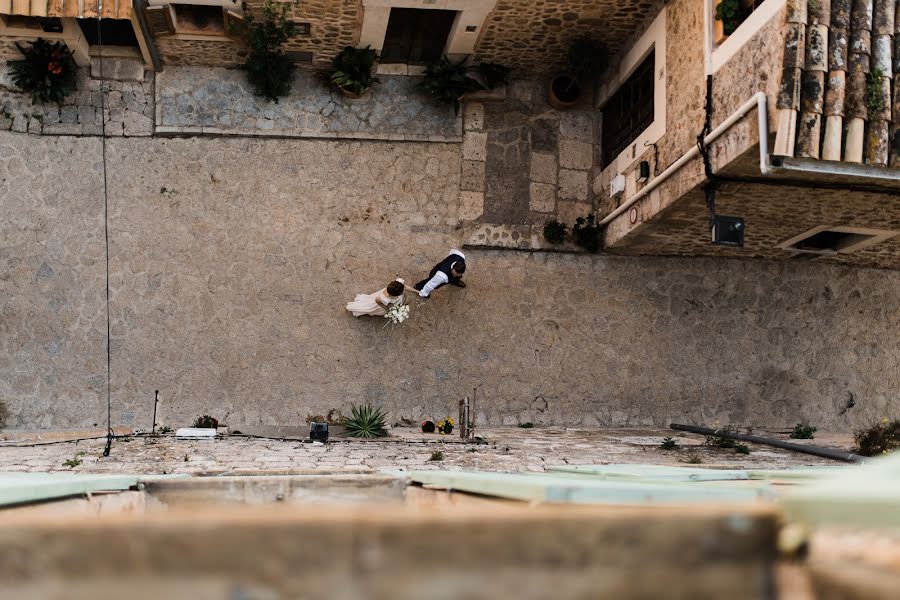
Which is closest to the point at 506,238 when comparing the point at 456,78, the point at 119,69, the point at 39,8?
the point at 456,78

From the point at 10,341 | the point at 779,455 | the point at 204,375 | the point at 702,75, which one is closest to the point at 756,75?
the point at 702,75

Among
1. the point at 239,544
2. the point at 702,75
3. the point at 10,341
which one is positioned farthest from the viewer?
the point at 10,341

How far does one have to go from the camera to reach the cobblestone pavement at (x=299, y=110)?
548 inches

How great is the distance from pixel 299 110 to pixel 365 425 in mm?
4592

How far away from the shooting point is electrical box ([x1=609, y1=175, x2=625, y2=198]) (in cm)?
1333

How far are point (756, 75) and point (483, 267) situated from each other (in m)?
5.50

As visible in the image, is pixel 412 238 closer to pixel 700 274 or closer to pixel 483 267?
pixel 483 267

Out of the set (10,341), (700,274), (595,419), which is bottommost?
(595,419)

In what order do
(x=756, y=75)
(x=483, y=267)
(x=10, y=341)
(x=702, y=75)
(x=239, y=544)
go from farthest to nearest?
(x=483, y=267) → (x=10, y=341) → (x=702, y=75) → (x=756, y=75) → (x=239, y=544)

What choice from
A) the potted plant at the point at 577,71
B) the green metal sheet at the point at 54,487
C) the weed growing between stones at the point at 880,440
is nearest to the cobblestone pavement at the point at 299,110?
the potted plant at the point at 577,71

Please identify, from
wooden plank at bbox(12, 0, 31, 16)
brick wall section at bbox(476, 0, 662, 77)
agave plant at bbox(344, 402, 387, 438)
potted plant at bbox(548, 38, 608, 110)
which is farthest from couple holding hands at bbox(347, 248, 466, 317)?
wooden plank at bbox(12, 0, 31, 16)

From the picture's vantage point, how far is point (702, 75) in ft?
36.3

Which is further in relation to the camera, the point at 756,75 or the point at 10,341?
the point at 10,341

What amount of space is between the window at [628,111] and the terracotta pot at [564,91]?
1.62 ft
